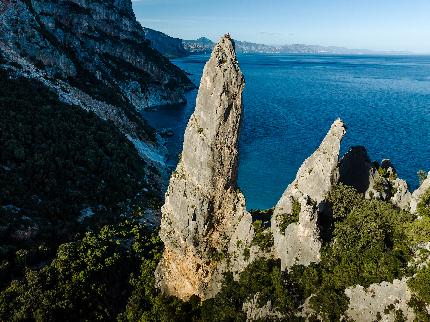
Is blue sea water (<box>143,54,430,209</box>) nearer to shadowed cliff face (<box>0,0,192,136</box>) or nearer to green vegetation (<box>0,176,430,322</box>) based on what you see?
shadowed cliff face (<box>0,0,192,136</box>)

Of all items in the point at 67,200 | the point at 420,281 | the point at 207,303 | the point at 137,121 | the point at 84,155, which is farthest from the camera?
the point at 137,121

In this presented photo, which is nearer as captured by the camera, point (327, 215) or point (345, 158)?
point (327, 215)

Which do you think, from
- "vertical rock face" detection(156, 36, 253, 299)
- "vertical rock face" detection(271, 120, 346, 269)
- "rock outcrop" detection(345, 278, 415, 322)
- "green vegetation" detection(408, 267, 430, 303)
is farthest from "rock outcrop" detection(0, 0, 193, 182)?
"green vegetation" detection(408, 267, 430, 303)

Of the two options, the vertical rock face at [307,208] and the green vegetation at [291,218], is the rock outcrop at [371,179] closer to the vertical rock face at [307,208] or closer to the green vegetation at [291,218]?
the vertical rock face at [307,208]

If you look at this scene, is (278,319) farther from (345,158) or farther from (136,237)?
(136,237)

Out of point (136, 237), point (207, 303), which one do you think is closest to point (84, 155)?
point (136, 237)

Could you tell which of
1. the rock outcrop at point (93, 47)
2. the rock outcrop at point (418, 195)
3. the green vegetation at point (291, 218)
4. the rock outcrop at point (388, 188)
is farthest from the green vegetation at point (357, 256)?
the rock outcrop at point (93, 47)

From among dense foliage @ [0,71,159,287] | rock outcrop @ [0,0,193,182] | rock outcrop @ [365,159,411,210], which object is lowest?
dense foliage @ [0,71,159,287]

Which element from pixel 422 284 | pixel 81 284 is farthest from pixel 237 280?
pixel 81 284
